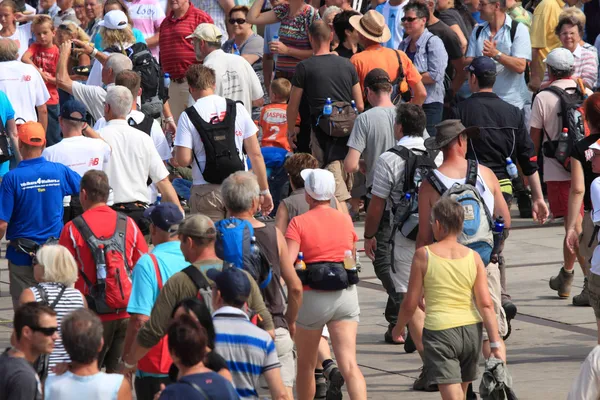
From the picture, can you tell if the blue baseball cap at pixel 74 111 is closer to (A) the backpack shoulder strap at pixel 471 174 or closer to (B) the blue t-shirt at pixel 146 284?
(B) the blue t-shirt at pixel 146 284

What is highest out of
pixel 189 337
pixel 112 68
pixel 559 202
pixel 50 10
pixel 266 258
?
pixel 189 337

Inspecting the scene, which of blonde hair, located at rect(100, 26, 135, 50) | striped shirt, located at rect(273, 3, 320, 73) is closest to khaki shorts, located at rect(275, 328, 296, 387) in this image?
blonde hair, located at rect(100, 26, 135, 50)

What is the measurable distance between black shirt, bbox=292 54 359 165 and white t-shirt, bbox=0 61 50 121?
317 cm

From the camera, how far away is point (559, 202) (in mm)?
10883

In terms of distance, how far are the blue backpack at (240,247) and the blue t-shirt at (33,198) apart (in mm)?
2235

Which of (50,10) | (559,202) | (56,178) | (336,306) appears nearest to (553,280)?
(559,202)

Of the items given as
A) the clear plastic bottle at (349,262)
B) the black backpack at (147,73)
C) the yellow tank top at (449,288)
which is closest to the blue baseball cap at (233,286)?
the yellow tank top at (449,288)

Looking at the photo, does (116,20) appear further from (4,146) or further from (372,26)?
(372,26)

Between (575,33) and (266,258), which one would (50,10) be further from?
(266,258)

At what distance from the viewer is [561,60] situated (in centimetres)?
1058

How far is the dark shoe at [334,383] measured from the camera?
811 centimetres

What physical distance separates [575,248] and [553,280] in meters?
1.85

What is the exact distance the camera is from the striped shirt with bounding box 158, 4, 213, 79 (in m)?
14.3

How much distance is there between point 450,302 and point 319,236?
3.38 ft
